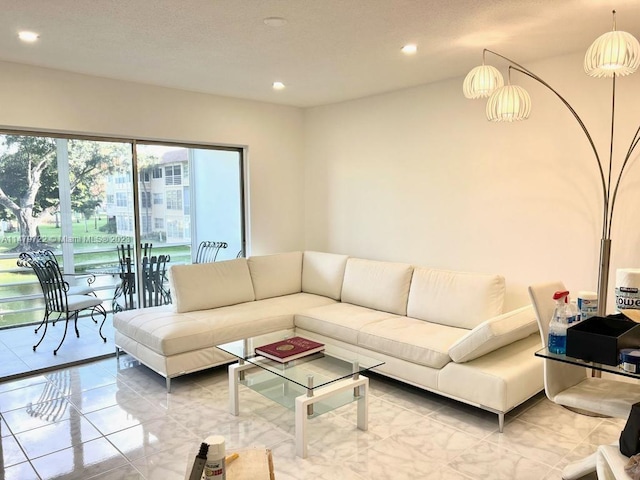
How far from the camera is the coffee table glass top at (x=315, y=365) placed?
2895mm

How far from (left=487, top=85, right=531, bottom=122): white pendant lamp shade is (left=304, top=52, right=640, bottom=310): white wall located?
92 centimetres

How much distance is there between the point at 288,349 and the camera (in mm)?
3242

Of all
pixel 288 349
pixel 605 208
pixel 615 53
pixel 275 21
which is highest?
pixel 275 21

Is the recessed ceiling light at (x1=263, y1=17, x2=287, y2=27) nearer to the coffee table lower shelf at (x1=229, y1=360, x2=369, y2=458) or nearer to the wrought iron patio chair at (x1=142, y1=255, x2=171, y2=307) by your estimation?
the coffee table lower shelf at (x1=229, y1=360, x2=369, y2=458)

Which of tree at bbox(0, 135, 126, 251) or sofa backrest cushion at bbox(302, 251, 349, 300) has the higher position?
tree at bbox(0, 135, 126, 251)

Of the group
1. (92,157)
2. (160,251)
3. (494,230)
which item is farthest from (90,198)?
(494,230)

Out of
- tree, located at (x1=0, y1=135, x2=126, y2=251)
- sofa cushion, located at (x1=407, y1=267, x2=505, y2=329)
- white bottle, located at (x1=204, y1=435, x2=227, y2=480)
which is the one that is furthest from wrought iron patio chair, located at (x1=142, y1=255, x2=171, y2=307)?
white bottle, located at (x1=204, y1=435, x2=227, y2=480)

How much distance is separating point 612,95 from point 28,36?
4.05 metres

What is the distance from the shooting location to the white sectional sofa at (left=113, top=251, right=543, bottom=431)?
3.05 m

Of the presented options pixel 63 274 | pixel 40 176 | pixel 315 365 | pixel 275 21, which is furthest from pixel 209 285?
pixel 275 21

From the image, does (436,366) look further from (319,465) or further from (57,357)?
(57,357)

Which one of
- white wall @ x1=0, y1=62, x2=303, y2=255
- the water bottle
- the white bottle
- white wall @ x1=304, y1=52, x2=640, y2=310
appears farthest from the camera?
white wall @ x1=0, y1=62, x2=303, y2=255

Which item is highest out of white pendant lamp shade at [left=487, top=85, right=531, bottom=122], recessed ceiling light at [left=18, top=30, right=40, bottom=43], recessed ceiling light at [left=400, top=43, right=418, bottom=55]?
recessed ceiling light at [left=18, top=30, right=40, bottom=43]

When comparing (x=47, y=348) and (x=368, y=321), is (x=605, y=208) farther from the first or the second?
(x=47, y=348)
